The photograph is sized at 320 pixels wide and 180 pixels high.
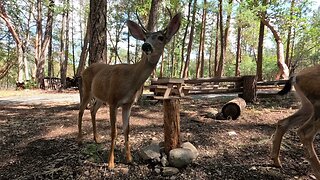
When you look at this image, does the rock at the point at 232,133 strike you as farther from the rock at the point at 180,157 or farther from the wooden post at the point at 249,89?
the wooden post at the point at 249,89

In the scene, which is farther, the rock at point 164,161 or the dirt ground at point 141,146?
the rock at point 164,161

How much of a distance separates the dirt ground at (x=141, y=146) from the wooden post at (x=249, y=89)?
2.15 m

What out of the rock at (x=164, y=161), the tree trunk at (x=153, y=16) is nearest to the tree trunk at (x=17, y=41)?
the tree trunk at (x=153, y=16)

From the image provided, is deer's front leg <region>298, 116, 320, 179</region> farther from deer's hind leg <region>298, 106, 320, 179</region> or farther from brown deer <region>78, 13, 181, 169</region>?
brown deer <region>78, 13, 181, 169</region>

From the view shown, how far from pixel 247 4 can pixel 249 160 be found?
12120mm

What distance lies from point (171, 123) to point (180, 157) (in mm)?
497

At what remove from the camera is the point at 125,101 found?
12.7 feet

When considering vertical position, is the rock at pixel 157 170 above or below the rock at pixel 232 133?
below

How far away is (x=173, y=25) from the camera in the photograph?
3680mm

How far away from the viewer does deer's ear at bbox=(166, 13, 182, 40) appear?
11.9 feet

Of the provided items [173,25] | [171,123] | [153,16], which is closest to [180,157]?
[171,123]

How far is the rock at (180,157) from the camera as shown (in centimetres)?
377

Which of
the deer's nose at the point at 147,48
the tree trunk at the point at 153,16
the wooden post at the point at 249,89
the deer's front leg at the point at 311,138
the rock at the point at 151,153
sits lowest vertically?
the rock at the point at 151,153

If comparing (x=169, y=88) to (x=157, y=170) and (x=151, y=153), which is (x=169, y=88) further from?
(x=157, y=170)
